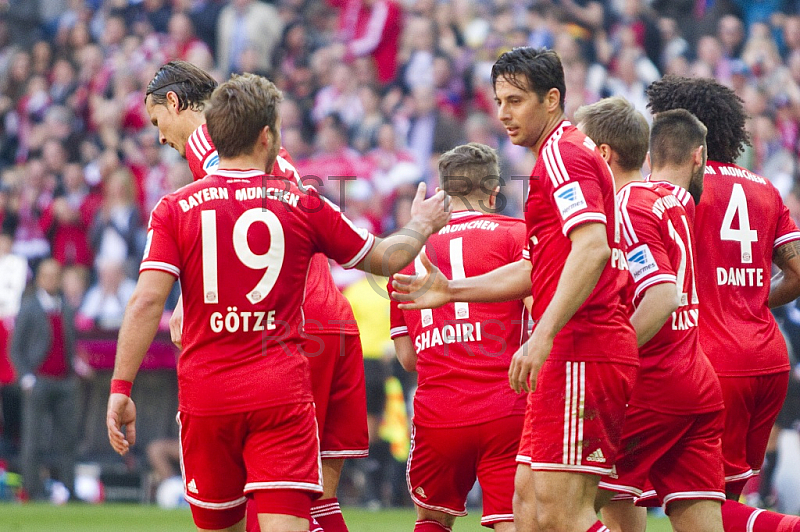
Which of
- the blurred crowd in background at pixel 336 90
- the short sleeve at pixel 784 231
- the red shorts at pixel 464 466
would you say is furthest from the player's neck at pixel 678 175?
the blurred crowd in background at pixel 336 90

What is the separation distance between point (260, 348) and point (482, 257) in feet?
4.97

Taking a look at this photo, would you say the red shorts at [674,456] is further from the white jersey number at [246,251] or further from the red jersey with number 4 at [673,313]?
the white jersey number at [246,251]

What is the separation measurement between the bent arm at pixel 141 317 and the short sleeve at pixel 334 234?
0.66 meters

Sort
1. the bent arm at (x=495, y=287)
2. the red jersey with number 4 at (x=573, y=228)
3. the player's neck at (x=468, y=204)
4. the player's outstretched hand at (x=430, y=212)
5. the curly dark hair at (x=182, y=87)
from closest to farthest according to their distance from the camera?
the red jersey with number 4 at (x=573, y=228) → the player's outstretched hand at (x=430, y=212) → the bent arm at (x=495, y=287) → the player's neck at (x=468, y=204) → the curly dark hair at (x=182, y=87)

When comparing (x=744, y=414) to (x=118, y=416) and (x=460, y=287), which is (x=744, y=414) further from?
(x=118, y=416)

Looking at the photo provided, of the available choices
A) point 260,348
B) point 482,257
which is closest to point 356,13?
point 482,257

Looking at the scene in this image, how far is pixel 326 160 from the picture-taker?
530 inches

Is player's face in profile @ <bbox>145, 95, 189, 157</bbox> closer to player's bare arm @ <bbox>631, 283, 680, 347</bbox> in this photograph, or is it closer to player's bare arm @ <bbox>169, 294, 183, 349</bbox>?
player's bare arm @ <bbox>169, 294, 183, 349</bbox>

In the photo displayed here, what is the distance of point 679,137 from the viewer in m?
5.55

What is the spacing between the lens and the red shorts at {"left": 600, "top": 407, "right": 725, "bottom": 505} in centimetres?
514

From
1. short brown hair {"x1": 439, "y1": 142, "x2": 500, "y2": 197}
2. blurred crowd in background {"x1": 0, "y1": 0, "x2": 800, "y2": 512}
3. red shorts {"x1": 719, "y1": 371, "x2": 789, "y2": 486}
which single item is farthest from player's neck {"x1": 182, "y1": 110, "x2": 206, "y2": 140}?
blurred crowd in background {"x1": 0, "y1": 0, "x2": 800, "y2": 512}

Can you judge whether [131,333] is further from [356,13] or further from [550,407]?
[356,13]

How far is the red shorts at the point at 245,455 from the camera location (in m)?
4.57

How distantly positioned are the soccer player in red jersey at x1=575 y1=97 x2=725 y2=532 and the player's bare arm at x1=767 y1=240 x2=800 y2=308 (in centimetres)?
100
